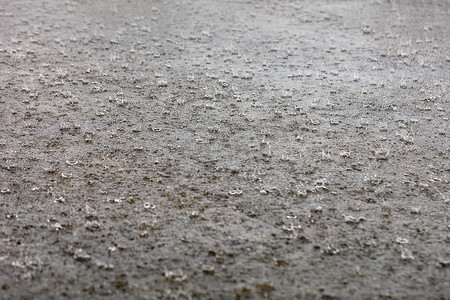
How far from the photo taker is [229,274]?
1489mm

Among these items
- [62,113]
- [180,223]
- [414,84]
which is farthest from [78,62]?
[414,84]

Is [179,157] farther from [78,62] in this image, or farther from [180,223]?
[78,62]

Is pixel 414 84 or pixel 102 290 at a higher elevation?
pixel 414 84

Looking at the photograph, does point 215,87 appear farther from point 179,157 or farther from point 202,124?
point 179,157

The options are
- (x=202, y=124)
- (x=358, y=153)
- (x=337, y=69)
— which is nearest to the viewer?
(x=358, y=153)

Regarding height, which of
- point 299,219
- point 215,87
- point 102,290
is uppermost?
point 215,87

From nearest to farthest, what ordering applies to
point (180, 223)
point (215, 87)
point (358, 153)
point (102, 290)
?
point (102, 290) < point (180, 223) < point (358, 153) < point (215, 87)

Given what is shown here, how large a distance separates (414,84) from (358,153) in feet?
3.55

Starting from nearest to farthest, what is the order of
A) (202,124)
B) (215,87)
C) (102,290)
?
(102,290)
(202,124)
(215,87)

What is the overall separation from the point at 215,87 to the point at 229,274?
A: 5.59 ft

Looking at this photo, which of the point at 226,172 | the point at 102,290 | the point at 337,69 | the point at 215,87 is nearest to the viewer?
the point at 102,290

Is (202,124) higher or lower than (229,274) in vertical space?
higher

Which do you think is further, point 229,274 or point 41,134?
point 41,134

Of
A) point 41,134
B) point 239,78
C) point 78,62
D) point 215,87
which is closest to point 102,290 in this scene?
point 41,134
